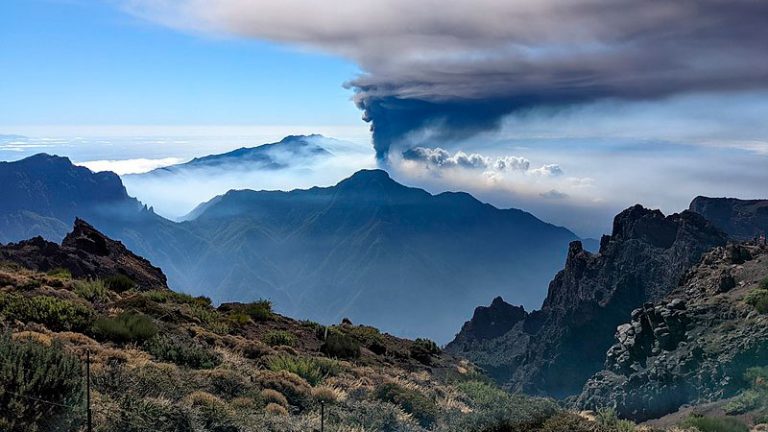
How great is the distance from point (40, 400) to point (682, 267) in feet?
527

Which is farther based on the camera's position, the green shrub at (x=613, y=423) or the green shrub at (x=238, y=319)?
the green shrub at (x=238, y=319)

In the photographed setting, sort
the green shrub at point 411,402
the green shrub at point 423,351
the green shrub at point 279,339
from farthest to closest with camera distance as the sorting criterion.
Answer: the green shrub at point 423,351 → the green shrub at point 279,339 → the green shrub at point 411,402

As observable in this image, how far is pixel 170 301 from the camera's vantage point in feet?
110

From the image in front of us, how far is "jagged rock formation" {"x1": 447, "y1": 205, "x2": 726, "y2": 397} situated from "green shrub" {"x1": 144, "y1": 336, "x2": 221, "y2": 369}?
138 meters

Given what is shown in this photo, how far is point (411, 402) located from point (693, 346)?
51.5m

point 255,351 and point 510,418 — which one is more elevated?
point 510,418

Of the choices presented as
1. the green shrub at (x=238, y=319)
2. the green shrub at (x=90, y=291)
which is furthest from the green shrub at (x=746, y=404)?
the green shrub at (x=90, y=291)

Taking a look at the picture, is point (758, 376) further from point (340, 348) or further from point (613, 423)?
point (613, 423)

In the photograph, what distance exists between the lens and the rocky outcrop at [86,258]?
4441 cm

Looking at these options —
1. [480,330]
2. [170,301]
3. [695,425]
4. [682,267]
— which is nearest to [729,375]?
[695,425]

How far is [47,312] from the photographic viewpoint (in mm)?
21375

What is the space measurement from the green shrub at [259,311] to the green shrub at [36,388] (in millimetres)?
21919

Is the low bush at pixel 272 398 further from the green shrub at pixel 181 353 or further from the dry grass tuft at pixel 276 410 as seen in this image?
the green shrub at pixel 181 353

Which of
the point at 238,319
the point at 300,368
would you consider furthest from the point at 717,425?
the point at 238,319
